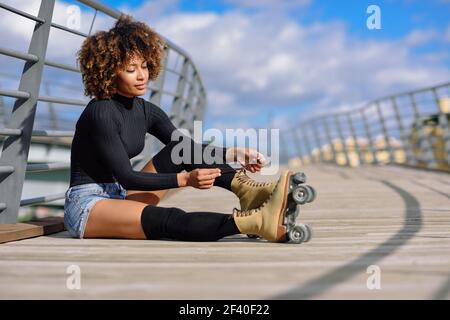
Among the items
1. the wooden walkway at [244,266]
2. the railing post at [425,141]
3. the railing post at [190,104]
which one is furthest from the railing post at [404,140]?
the wooden walkway at [244,266]

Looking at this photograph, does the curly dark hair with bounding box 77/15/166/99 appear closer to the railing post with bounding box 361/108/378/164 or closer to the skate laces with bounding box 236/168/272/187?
the skate laces with bounding box 236/168/272/187

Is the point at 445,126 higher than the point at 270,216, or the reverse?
the point at 445,126

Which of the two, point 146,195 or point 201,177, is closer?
point 201,177

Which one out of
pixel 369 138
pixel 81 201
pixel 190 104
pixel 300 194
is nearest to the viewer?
pixel 300 194

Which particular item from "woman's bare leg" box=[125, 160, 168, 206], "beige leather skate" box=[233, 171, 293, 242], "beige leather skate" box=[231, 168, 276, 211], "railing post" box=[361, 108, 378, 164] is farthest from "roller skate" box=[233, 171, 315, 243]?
"railing post" box=[361, 108, 378, 164]

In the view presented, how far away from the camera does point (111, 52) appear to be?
94.3 inches

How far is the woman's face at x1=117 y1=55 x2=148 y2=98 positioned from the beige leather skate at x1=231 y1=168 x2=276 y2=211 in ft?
1.81

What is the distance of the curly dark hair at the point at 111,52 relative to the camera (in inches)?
94.6

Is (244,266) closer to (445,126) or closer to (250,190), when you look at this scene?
(250,190)

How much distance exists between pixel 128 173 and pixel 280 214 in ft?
1.92

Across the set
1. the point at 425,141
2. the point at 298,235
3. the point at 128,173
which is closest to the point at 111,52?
the point at 128,173

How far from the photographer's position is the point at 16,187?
2.71m

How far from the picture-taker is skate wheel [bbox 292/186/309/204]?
85.9 inches

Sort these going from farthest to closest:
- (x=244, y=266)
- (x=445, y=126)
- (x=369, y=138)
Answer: (x=369, y=138) → (x=445, y=126) → (x=244, y=266)
